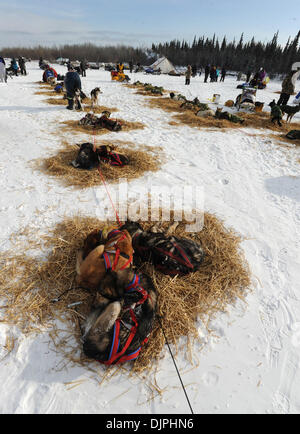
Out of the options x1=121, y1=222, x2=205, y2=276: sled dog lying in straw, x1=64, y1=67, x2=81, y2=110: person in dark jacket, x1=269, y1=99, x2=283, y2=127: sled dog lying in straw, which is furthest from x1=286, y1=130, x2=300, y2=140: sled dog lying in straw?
x1=64, y1=67, x2=81, y2=110: person in dark jacket

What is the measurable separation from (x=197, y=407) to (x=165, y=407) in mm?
239

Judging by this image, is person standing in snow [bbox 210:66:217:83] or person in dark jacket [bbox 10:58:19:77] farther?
person standing in snow [bbox 210:66:217:83]

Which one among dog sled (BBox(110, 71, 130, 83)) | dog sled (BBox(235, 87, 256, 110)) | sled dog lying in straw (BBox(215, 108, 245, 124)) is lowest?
sled dog lying in straw (BBox(215, 108, 245, 124))

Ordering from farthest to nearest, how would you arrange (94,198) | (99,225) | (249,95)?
(249,95), (94,198), (99,225)

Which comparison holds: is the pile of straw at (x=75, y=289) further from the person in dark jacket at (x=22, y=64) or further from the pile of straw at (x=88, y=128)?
the person in dark jacket at (x=22, y=64)

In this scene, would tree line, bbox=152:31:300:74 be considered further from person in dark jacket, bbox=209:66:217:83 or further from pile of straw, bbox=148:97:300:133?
pile of straw, bbox=148:97:300:133

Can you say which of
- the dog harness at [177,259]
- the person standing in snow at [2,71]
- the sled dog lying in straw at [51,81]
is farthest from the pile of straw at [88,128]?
the person standing in snow at [2,71]

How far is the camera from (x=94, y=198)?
364cm

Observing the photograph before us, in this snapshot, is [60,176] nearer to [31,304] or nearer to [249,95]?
[31,304]

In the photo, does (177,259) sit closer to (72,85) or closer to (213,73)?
(72,85)

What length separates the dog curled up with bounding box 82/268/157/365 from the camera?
1.61 m

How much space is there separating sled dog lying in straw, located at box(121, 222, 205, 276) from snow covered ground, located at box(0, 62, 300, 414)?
24.8 inches

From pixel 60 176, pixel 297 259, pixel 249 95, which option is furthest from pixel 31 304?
pixel 249 95

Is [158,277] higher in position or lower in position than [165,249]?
lower
